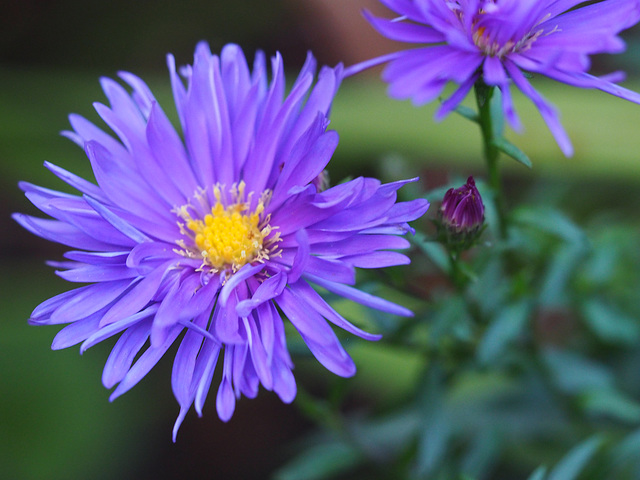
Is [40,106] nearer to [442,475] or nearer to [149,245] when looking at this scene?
[149,245]

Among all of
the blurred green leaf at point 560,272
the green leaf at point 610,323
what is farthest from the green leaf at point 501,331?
the green leaf at point 610,323

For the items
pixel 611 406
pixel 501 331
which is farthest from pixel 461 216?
pixel 611 406

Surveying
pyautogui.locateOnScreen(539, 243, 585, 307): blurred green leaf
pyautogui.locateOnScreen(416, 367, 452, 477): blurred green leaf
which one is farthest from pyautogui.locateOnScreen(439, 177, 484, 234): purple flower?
pyautogui.locateOnScreen(416, 367, 452, 477): blurred green leaf

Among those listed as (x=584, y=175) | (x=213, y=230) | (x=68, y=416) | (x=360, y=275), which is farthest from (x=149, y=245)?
(x=68, y=416)

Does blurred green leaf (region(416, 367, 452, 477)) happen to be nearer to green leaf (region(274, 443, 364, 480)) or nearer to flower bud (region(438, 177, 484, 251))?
green leaf (region(274, 443, 364, 480))

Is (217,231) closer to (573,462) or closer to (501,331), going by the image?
(501,331)
